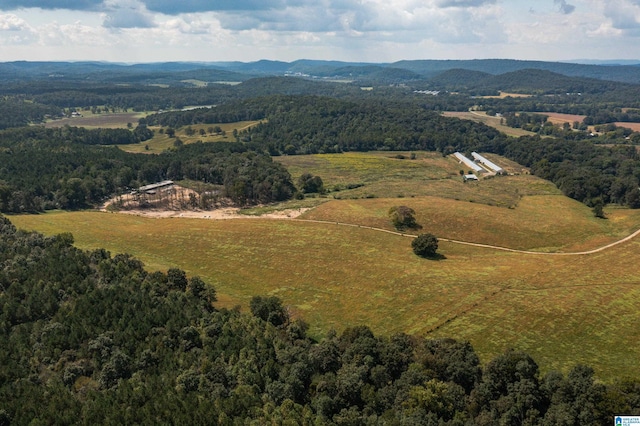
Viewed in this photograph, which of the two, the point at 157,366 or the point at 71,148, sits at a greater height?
the point at 71,148

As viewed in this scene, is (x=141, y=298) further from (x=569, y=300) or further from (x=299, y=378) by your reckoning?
(x=569, y=300)

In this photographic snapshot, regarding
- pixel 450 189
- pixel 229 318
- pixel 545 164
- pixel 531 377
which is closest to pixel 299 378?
pixel 229 318

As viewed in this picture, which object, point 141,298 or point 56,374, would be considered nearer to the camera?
point 56,374

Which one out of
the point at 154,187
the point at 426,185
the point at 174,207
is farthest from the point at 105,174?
the point at 426,185

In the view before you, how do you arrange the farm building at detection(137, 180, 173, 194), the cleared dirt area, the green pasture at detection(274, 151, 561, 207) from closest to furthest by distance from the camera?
1. the cleared dirt area
2. the green pasture at detection(274, 151, 561, 207)
3. the farm building at detection(137, 180, 173, 194)

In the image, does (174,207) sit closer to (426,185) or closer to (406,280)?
(426,185)

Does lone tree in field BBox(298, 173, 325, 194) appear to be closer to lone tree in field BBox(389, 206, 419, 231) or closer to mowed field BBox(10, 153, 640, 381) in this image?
mowed field BBox(10, 153, 640, 381)

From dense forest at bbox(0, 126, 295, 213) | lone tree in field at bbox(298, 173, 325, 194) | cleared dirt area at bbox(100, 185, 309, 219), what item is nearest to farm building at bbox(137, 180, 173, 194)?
cleared dirt area at bbox(100, 185, 309, 219)
